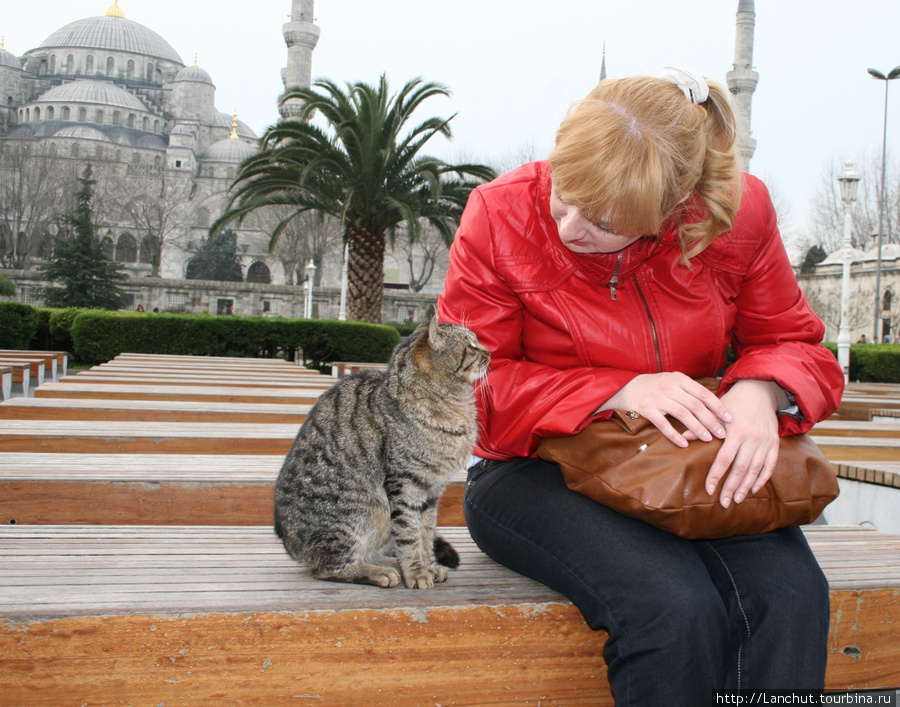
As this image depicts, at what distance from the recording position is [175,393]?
4.87m

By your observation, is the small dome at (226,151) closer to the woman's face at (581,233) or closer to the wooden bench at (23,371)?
the wooden bench at (23,371)

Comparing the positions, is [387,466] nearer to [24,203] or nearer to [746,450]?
[746,450]

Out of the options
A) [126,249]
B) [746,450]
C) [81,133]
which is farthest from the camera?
[81,133]

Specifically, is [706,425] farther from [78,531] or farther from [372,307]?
[372,307]

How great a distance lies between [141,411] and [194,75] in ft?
263

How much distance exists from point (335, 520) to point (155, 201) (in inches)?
1909

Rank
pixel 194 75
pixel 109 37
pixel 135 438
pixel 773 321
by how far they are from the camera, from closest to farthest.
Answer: pixel 773 321 < pixel 135 438 < pixel 194 75 < pixel 109 37

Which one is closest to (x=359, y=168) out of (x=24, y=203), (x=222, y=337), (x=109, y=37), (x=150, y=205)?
(x=222, y=337)

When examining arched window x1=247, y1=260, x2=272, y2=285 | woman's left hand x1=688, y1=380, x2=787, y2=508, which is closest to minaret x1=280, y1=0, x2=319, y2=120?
arched window x1=247, y1=260, x2=272, y2=285

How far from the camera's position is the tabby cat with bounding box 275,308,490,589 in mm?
1794

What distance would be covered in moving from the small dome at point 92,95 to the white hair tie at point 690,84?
77775 millimetres

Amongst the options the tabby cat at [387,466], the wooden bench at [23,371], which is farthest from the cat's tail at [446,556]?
the wooden bench at [23,371]

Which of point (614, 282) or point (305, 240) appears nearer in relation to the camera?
point (614, 282)

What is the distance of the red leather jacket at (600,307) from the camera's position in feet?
6.14
